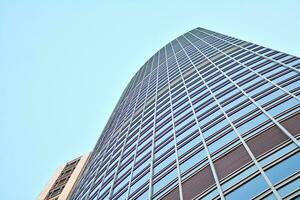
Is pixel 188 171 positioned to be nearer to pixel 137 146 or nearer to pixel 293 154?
pixel 293 154

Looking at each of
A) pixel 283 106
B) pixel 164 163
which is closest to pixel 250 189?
pixel 283 106

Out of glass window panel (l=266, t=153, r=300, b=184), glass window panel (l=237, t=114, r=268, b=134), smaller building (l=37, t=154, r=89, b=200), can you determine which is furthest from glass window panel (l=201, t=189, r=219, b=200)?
smaller building (l=37, t=154, r=89, b=200)

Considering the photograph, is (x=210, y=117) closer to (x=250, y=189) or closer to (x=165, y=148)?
(x=165, y=148)

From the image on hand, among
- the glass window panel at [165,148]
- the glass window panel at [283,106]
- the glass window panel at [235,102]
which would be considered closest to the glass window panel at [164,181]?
the glass window panel at [165,148]

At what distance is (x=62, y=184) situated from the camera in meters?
61.2

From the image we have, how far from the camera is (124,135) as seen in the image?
1508 inches

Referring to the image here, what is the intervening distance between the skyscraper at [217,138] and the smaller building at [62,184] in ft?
50.7

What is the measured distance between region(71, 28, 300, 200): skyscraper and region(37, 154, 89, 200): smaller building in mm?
15463

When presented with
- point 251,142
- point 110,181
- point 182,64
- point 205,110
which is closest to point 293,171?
point 251,142

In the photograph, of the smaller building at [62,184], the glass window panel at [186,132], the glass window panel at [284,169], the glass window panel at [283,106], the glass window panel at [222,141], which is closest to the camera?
the glass window panel at [284,169]

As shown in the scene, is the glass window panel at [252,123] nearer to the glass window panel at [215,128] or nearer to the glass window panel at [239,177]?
the glass window panel at [215,128]

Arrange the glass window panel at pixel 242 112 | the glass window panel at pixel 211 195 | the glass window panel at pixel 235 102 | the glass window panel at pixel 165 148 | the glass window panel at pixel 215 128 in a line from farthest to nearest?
the glass window panel at pixel 165 148, the glass window panel at pixel 235 102, the glass window panel at pixel 215 128, the glass window panel at pixel 242 112, the glass window panel at pixel 211 195

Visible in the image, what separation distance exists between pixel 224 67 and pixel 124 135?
484 inches

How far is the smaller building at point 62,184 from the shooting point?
2054 inches
